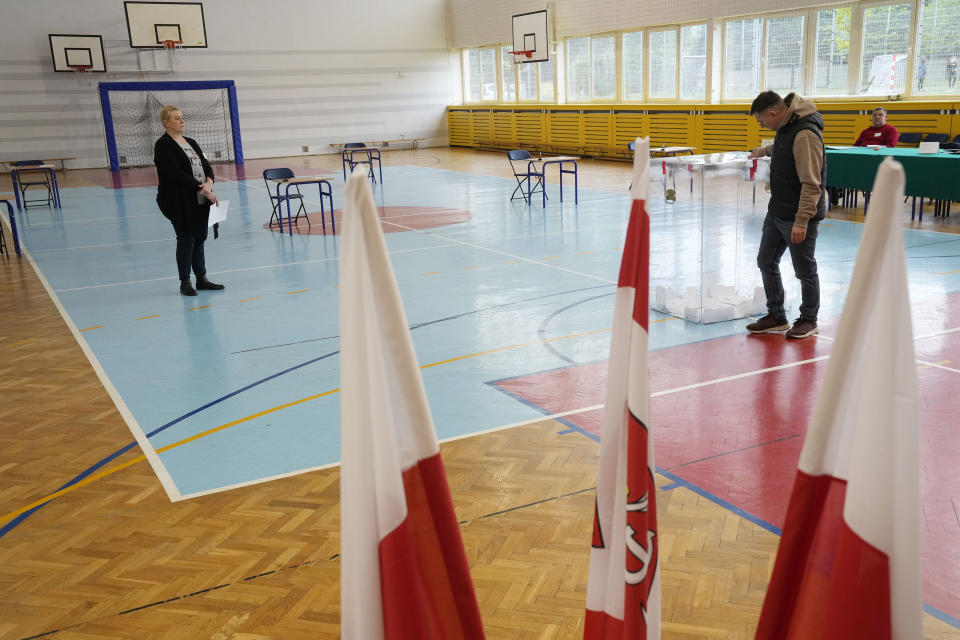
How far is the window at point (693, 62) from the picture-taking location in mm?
19188

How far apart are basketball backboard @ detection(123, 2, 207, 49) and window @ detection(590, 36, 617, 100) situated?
11.7 metres

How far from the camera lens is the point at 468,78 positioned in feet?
94.9

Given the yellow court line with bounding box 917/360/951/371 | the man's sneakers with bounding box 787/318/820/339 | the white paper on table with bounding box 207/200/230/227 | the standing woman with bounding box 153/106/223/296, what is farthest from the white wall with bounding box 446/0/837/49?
the standing woman with bounding box 153/106/223/296

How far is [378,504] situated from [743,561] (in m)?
2.27

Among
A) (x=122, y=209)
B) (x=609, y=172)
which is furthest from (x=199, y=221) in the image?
(x=609, y=172)

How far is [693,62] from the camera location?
1953 cm

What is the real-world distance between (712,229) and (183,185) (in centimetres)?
489

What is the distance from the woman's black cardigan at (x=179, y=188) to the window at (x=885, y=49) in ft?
43.1

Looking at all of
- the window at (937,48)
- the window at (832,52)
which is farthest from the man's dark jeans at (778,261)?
the window at (832,52)

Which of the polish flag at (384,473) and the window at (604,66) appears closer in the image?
the polish flag at (384,473)

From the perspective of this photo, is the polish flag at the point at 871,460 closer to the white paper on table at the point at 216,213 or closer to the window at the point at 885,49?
the white paper on table at the point at 216,213

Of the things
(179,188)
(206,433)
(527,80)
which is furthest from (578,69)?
(206,433)

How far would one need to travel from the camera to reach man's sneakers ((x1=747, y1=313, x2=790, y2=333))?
21.1 ft

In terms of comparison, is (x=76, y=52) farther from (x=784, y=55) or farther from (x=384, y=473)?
(x=384, y=473)
